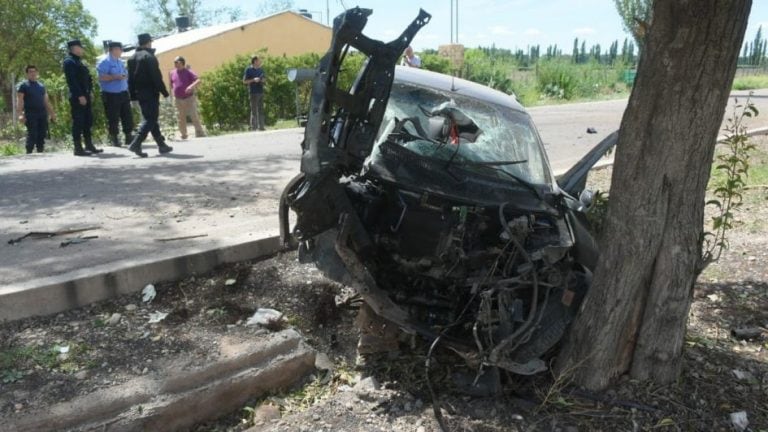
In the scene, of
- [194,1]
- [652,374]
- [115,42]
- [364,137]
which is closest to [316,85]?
[364,137]

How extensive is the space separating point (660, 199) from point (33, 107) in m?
10.4

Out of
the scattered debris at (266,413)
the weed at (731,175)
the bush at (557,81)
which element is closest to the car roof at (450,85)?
the weed at (731,175)

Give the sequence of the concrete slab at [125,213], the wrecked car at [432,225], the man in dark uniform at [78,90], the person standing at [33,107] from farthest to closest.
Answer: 1. the person standing at [33,107]
2. the man in dark uniform at [78,90]
3. the concrete slab at [125,213]
4. the wrecked car at [432,225]

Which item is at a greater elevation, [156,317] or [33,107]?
[33,107]

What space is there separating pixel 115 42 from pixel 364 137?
7271 millimetres

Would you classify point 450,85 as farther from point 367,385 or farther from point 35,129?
point 35,129

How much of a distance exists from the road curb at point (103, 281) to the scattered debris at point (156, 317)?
30 cm

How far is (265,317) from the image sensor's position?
13.3ft

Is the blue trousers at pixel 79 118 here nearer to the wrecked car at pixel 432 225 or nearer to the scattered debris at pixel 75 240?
the scattered debris at pixel 75 240

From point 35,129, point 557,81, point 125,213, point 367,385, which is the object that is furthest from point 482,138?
point 557,81

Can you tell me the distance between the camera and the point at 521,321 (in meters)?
3.22

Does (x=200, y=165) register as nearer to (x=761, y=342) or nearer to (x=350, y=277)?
(x=350, y=277)

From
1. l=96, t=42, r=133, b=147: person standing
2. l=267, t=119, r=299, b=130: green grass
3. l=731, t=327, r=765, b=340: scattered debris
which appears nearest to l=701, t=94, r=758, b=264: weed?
l=731, t=327, r=765, b=340: scattered debris

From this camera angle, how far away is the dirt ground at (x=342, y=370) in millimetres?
3043
